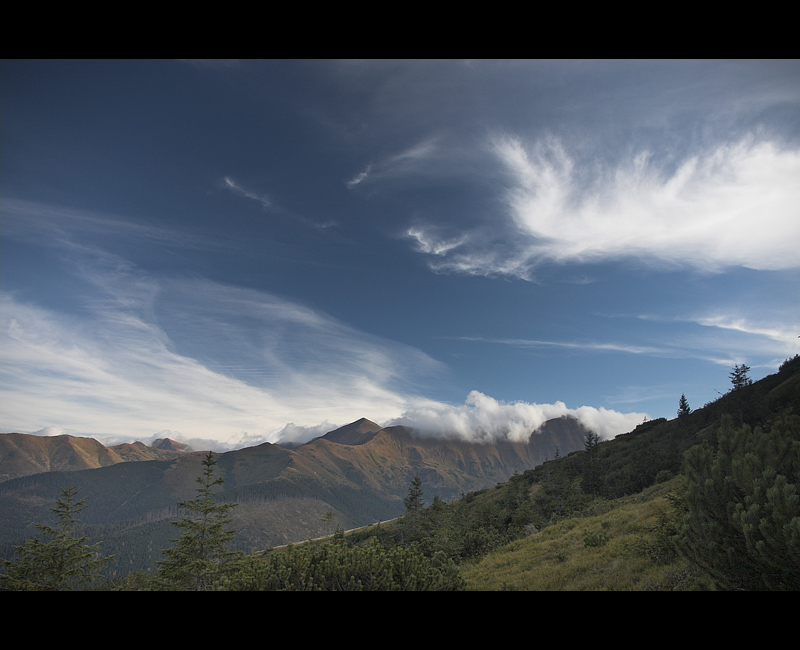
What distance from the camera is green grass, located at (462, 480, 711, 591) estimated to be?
11.4 meters

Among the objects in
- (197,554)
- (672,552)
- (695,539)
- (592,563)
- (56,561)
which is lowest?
(197,554)

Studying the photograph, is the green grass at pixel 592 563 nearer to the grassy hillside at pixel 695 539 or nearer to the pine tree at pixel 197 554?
the grassy hillside at pixel 695 539

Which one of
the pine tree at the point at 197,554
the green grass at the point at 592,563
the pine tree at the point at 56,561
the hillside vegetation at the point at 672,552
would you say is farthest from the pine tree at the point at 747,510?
the pine tree at the point at 56,561

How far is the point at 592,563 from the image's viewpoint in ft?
46.9

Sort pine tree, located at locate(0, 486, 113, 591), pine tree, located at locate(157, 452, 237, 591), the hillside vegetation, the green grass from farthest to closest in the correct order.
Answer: pine tree, located at locate(157, 452, 237, 591) < pine tree, located at locate(0, 486, 113, 591) < the green grass < the hillside vegetation

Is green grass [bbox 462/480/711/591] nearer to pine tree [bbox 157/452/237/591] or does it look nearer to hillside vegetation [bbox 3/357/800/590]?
hillside vegetation [bbox 3/357/800/590]

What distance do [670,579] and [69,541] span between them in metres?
35.9

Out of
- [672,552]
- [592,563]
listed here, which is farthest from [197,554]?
[672,552]

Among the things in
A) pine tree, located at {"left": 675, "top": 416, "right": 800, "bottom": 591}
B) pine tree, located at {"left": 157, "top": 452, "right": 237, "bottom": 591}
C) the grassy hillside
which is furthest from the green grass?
pine tree, located at {"left": 157, "top": 452, "right": 237, "bottom": 591}

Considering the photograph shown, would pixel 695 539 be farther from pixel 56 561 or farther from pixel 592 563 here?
pixel 56 561
